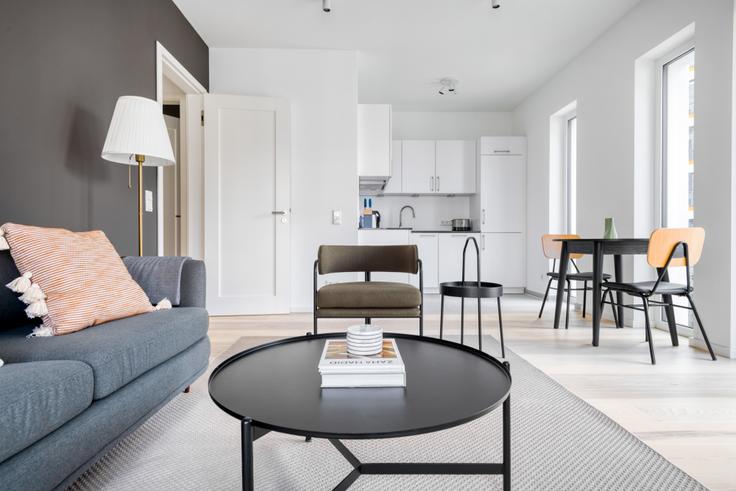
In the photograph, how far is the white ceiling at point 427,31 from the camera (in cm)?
351

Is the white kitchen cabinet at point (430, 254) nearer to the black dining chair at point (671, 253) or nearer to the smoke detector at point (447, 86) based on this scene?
the smoke detector at point (447, 86)

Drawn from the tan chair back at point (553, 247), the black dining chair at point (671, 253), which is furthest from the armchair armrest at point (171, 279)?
the tan chair back at point (553, 247)

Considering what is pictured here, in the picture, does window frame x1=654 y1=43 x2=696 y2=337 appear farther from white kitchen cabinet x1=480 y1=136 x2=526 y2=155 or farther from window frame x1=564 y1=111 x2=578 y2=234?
white kitchen cabinet x1=480 y1=136 x2=526 y2=155

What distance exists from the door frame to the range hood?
1.94 metres

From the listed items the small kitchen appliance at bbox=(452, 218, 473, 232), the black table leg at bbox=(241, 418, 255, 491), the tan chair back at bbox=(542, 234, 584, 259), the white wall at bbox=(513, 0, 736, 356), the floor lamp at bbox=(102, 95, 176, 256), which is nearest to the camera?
the black table leg at bbox=(241, 418, 255, 491)

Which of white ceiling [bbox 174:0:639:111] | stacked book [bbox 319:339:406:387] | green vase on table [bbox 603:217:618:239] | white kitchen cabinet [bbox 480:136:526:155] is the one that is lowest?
stacked book [bbox 319:339:406:387]

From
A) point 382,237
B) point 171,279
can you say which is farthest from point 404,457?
point 382,237

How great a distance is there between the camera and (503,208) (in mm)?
5859

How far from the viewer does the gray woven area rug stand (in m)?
1.27

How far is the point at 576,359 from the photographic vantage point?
8.63 ft

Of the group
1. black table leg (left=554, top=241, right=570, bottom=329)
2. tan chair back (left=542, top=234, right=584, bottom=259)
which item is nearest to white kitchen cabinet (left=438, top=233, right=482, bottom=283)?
tan chair back (left=542, top=234, right=584, bottom=259)

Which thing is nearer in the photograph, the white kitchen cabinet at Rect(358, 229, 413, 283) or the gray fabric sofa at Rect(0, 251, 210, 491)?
the gray fabric sofa at Rect(0, 251, 210, 491)

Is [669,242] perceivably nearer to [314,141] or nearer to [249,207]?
[314,141]

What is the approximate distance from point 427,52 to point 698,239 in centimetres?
298
